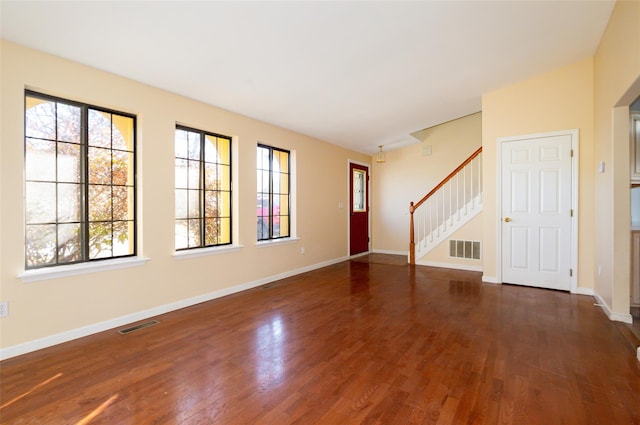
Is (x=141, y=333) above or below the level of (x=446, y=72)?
below

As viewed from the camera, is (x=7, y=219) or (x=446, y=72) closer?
(x=7, y=219)

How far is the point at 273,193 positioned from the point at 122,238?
95.5 inches

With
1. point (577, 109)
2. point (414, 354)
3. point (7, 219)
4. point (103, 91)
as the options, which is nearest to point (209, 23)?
point (103, 91)

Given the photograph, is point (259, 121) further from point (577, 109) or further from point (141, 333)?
point (577, 109)

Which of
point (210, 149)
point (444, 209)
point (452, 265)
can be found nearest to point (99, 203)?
point (210, 149)

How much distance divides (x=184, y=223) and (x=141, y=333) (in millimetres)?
1356

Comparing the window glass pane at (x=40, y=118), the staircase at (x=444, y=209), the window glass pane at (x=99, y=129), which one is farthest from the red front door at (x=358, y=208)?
the window glass pane at (x=40, y=118)

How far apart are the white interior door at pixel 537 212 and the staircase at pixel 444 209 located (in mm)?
993

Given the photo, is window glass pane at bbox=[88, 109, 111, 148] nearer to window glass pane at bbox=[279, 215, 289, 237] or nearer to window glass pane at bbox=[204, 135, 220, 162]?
window glass pane at bbox=[204, 135, 220, 162]

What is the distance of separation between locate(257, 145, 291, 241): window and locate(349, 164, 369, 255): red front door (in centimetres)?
218

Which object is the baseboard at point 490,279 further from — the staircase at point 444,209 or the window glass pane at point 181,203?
the window glass pane at point 181,203

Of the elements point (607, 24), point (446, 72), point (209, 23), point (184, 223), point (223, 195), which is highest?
point (607, 24)

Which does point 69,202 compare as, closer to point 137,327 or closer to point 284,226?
point 137,327

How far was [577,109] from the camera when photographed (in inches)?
167
